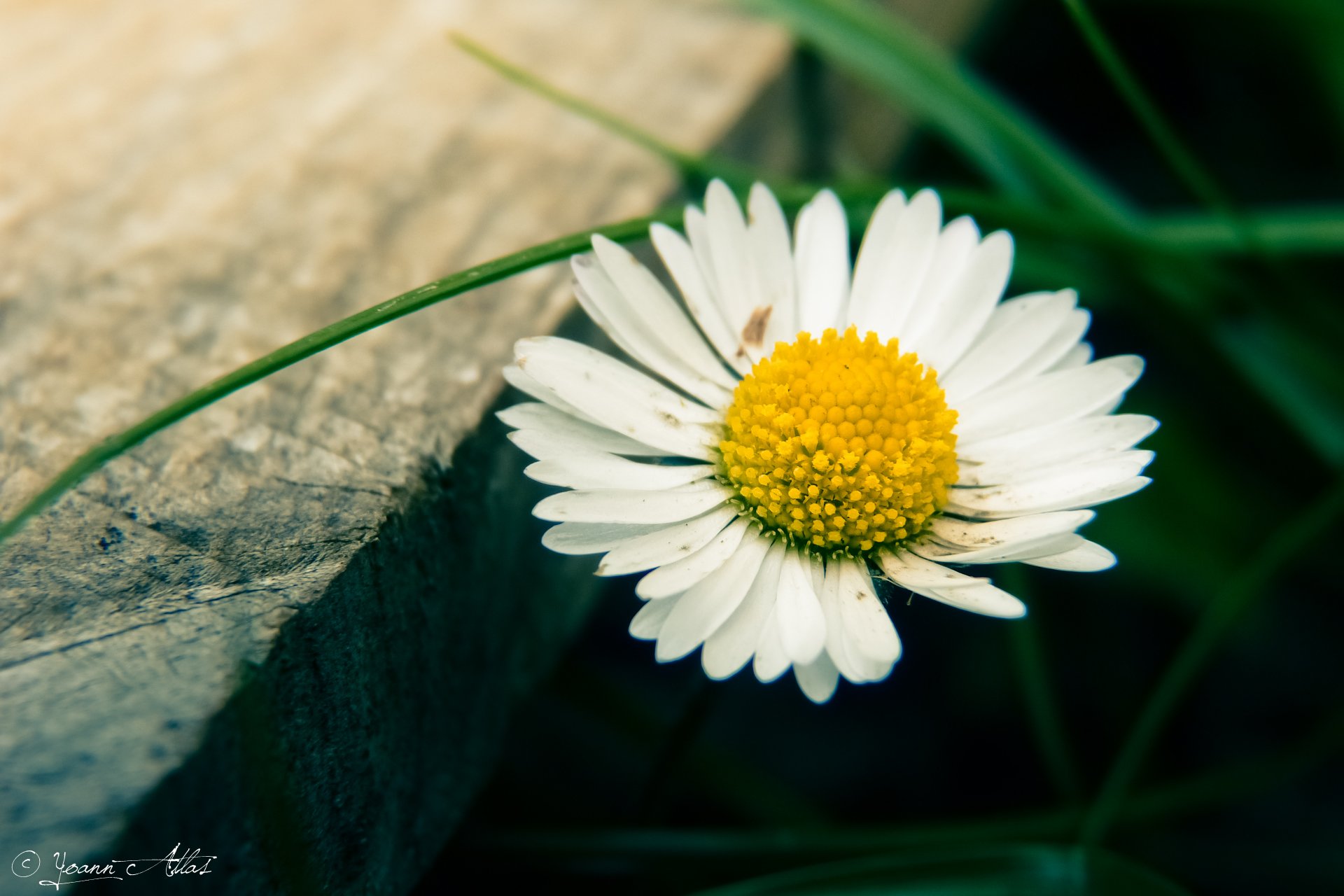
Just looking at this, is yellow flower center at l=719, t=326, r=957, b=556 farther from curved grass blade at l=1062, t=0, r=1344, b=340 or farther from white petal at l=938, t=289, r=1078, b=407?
curved grass blade at l=1062, t=0, r=1344, b=340

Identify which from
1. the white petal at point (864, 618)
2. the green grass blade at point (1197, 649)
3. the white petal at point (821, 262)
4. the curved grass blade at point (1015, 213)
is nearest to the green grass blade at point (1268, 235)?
the curved grass blade at point (1015, 213)

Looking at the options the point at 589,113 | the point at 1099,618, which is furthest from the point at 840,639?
the point at 1099,618

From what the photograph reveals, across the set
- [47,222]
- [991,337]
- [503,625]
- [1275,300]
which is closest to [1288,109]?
[1275,300]

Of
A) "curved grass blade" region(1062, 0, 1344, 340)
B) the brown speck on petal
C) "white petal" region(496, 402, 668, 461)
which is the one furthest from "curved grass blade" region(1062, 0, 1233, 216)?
"white petal" region(496, 402, 668, 461)

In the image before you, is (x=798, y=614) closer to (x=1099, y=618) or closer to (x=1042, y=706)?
(x=1042, y=706)

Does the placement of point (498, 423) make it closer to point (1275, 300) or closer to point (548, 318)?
point (548, 318)

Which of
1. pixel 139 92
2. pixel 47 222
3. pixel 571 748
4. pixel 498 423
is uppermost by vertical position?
pixel 139 92

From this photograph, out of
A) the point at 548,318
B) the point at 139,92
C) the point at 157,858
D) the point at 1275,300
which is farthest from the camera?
the point at 1275,300
